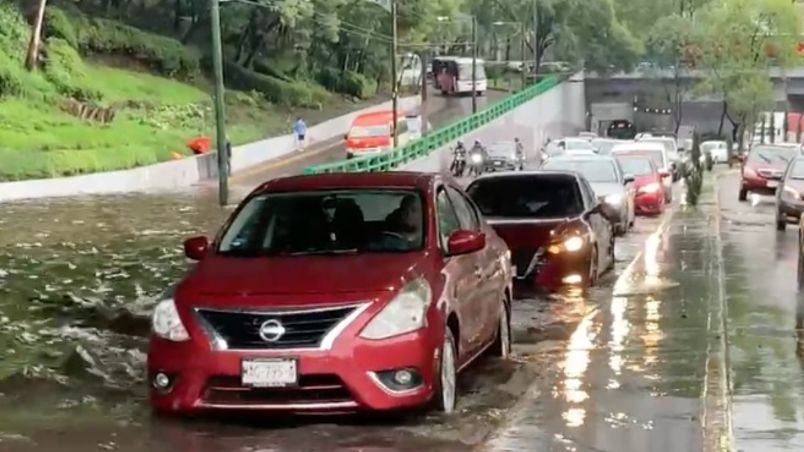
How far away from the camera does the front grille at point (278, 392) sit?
26.5 ft

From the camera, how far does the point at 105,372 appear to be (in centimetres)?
1102

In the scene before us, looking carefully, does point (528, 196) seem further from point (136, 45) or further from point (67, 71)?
point (136, 45)

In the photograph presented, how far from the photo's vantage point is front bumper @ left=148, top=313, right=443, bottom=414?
800 centimetres

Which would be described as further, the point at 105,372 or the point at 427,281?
the point at 105,372

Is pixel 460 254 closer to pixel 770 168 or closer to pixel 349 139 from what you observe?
pixel 770 168

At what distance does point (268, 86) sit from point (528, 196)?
5467 centimetres

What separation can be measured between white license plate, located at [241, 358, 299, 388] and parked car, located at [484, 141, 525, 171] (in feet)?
143

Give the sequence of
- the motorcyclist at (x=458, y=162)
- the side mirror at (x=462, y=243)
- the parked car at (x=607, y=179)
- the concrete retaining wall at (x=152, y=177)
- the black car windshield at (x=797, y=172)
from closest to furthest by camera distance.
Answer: the side mirror at (x=462, y=243)
the parked car at (x=607, y=179)
the black car windshield at (x=797, y=172)
the concrete retaining wall at (x=152, y=177)
the motorcyclist at (x=458, y=162)

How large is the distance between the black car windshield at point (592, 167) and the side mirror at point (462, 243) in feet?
50.7

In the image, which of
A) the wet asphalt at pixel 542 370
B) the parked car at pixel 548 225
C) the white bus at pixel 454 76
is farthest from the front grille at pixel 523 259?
the white bus at pixel 454 76

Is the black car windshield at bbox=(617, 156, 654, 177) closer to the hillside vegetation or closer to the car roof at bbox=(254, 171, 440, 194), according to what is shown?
the hillside vegetation

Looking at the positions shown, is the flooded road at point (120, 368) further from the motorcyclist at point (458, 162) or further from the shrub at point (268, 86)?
the shrub at point (268, 86)

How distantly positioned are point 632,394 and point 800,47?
81.4m

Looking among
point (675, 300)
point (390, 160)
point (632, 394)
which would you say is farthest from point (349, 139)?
point (632, 394)
